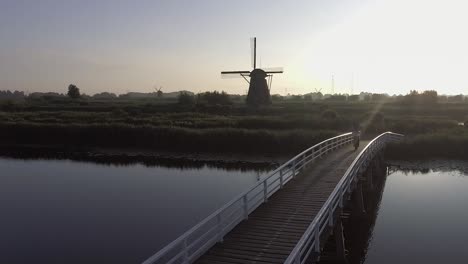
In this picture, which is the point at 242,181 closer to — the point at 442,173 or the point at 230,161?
the point at 230,161

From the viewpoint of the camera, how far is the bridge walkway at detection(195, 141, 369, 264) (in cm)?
1112

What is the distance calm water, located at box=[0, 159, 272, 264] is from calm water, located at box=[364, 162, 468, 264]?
831cm

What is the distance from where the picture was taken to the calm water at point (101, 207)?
16766 mm

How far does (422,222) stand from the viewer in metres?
20.3

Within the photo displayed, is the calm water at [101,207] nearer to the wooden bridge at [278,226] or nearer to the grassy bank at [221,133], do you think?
the wooden bridge at [278,226]

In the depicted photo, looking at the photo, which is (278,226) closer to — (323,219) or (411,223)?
(323,219)

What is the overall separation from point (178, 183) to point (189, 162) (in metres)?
9.33

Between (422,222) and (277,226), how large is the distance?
10.5 m

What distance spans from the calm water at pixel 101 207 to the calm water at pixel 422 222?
8313 millimetres

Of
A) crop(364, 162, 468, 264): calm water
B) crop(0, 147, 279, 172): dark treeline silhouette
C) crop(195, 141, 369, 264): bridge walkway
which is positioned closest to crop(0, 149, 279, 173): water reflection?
crop(0, 147, 279, 172): dark treeline silhouette

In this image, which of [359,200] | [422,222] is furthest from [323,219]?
[359,200]

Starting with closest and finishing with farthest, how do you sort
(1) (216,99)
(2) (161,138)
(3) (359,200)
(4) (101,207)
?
(3) (359,200)
(4) (101,207)
(2) (161,138)
(1) (216,99)

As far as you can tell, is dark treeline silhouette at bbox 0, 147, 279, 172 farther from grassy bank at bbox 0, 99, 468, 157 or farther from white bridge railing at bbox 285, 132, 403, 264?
white bridge railing at bbox 285, 132, 403, 264

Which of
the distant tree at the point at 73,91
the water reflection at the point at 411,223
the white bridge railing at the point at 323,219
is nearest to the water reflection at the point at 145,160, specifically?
the water reflection at the point at 411,223
